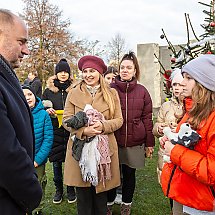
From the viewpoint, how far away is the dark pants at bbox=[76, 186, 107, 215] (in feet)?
11.4

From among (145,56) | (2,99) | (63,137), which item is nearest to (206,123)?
(2,99)

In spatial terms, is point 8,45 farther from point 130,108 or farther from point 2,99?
point 130,108

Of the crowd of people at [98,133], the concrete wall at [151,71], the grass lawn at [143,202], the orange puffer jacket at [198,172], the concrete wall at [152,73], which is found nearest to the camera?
the crowd of people at [98,133]

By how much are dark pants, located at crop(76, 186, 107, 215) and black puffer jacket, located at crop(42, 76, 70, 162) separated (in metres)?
1.12

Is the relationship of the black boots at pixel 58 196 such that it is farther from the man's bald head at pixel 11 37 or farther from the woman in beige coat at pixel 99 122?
the man's bald head at pixel 11 37

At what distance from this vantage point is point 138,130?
3.94 meters

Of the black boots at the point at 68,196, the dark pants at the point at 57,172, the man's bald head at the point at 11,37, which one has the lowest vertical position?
the black boots at the point at 68,196

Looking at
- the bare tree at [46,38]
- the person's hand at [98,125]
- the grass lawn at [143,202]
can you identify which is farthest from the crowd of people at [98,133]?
the bare tree at [46,38]

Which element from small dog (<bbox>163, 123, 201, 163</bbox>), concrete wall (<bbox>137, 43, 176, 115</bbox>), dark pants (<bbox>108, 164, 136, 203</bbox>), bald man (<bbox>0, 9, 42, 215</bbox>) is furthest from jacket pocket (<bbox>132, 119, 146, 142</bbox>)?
concrete wall (<bbox>137, 43, 176, 115</bbox>)

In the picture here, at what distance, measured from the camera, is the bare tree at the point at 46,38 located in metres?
22.5

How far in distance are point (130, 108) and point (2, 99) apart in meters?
2.35

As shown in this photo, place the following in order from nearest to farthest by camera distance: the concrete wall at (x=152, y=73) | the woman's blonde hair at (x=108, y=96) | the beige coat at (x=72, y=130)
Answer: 1. the beige coat at (x=72, y=130)
2. the woman's blonde hair at (x=108, y=96)
3. the concrete wall at (x=152, y=73)

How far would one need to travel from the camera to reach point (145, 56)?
48.0ft

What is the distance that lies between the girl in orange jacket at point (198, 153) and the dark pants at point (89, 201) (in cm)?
126
